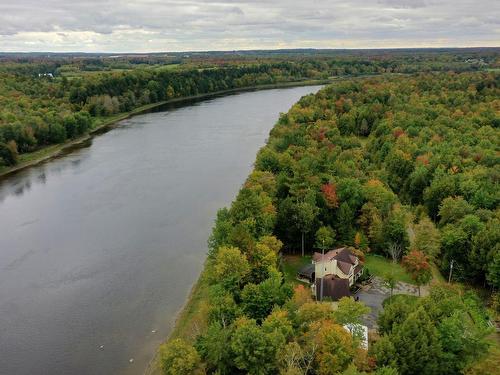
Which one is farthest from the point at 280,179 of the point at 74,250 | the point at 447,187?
the point at 74,250

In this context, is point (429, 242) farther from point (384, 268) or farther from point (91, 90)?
point (91, 90)

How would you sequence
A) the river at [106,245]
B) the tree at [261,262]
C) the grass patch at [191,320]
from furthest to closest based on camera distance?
the tree at [261,262], the river at [106,245], the grass patch at [191,320]

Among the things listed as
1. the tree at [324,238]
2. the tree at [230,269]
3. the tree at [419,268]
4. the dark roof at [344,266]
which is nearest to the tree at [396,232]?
the tree at [419,268]

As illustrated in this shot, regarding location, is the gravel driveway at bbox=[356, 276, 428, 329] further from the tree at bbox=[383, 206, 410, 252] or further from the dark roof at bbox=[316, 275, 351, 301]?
the tree at bbox=[383, 206, 410, 252]

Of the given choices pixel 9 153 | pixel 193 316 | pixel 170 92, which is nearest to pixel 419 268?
pixel 193 316

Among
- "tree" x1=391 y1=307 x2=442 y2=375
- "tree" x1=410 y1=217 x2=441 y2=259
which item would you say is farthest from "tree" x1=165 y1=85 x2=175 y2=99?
"tree" x1=391 y1=307 x2=442 y2=375

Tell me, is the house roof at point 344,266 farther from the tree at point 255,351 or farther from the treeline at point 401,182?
the tree at point 255,351
